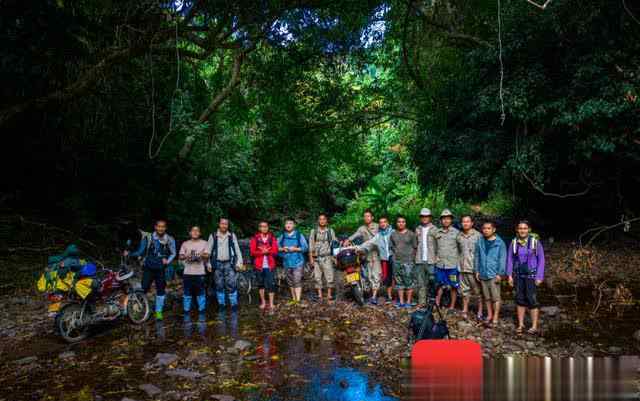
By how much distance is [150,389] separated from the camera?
4746 mm

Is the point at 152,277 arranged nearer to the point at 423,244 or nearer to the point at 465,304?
the point at 423,244

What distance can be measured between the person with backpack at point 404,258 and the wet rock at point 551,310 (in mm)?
2262

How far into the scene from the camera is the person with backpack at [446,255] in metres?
7.50

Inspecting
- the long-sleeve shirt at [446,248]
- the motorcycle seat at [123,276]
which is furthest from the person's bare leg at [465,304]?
the motorcycle seat at [123,276]

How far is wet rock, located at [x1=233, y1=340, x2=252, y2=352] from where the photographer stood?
6039mm

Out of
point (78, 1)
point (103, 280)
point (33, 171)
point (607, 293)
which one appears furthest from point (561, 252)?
point (33, 171)

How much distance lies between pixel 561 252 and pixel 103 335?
491 inches

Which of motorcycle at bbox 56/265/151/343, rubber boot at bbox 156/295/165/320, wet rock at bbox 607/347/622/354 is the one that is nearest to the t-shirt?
rubber boot at bbox 156/295/165/320

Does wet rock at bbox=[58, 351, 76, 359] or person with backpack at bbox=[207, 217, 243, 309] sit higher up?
person with backpack at bbox=[207, 217, 243, 309]

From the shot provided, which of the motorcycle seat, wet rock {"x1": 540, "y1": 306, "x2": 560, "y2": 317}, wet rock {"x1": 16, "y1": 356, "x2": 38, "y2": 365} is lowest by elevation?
wet rock {"x1": 16, "y1": 356, "x2": 38, "y2": 365}

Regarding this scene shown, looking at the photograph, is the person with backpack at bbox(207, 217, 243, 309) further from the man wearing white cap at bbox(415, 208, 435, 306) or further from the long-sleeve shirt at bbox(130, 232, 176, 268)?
the man wearing white cap at bbox(415, 208, 435, 306)

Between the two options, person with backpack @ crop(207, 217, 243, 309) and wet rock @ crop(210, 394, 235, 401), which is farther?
person with backpack @ crop(207, 217, 243, 309)

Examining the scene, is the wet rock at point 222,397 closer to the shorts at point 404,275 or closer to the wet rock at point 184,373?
the wet rock at point 184,373

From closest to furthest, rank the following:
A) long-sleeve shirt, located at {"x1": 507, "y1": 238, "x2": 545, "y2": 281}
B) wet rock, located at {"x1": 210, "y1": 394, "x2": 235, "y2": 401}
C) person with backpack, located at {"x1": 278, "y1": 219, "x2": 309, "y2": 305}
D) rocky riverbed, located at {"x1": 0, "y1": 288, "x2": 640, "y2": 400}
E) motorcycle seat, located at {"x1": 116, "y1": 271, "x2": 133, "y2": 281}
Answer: wet rock, located at {"x1": 210, "y1": 394, "x2": 235, "y2": 401}, rocky riverbed, located at {"x1": 0, "y1": 288, "x2": 640, "y2": 400}, long-sleeve shirt, located at {"x1": 507, "y1": 238, "x2": 545, "y2": 281}, motorcycle seat, located at {"x1": 116, "y1": 271, "x2": 133, "y2": 281}, person with backpack, located at {"x1": 278, "y1": 219, "x2": 309, "y2": 305}
